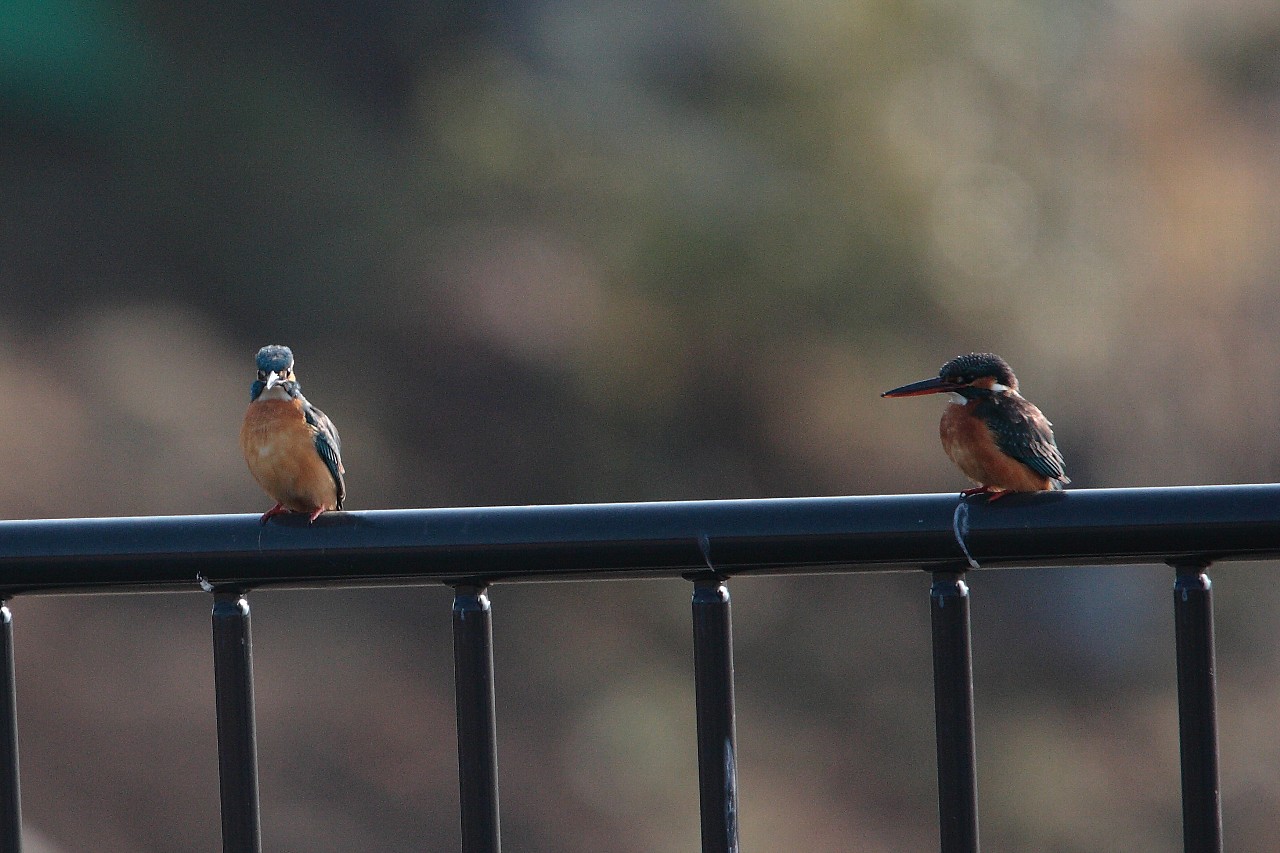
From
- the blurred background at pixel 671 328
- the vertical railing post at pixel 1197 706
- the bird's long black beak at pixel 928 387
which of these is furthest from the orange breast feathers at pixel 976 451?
the blurred background at pixel 671 328

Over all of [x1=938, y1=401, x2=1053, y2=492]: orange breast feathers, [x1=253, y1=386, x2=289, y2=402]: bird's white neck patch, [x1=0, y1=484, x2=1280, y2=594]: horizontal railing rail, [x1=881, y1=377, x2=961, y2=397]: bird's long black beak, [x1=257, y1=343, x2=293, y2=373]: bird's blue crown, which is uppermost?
[x1=257, y1=343, x2=293, y2=373]: bird's blue crown

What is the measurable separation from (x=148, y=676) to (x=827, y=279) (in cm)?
822

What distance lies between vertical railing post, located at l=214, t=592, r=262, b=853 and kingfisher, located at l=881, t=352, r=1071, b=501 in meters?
1.68

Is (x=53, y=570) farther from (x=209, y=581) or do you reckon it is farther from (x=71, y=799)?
(x=71, y=799)

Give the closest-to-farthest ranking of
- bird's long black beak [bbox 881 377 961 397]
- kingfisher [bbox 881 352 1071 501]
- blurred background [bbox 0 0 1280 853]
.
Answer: bird's long black beak [bbox 881 377 961 397] < kingfisher [bbox 881 352 1071 501] < blurred background [bbox 0 0 1280 853]

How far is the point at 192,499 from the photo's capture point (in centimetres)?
1266

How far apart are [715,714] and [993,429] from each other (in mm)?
1442

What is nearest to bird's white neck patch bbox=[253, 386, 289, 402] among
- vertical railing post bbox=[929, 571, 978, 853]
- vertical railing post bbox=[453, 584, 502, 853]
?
vertical railing post bbox=[453, 584, 502, 853]

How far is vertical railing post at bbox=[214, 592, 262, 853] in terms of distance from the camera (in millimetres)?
1775

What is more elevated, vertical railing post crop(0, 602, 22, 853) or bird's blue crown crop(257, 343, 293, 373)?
bird's blue crown crop(257, 343, 293, 373)

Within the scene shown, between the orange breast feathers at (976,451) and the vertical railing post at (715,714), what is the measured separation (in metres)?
1.34

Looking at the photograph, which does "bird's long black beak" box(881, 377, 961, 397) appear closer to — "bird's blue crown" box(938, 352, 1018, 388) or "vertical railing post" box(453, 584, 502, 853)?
"bird's blue crown" box(938, 352, 1018, 388)

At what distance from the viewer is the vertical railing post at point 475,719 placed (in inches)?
69.3

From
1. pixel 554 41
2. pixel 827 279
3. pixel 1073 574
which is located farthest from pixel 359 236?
pixel 1073 574
